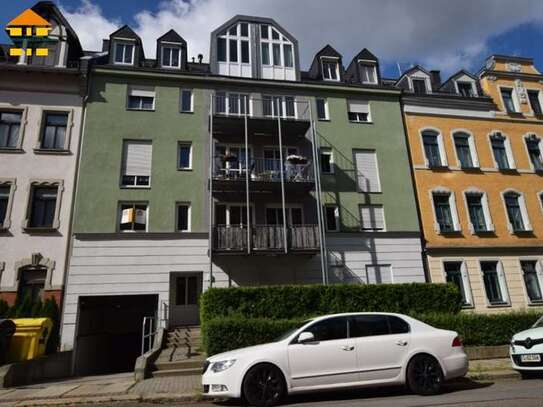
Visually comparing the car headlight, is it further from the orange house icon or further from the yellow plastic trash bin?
the orange house icon

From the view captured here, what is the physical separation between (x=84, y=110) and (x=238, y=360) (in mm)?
15483

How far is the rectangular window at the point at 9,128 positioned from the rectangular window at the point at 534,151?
1082 inches

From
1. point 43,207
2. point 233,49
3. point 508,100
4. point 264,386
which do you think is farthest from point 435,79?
point 43,207

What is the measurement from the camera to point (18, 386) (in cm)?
962

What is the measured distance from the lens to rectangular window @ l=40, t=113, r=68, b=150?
53.8 ft

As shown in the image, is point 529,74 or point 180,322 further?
point 529,74

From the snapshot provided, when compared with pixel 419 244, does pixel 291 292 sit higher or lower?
lower

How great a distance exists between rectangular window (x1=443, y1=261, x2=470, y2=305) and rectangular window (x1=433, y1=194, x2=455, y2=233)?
175 cm

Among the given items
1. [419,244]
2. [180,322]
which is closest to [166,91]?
[180,322]

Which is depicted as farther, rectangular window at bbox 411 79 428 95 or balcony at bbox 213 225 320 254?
rectangular window at bbox 411 79 428 95

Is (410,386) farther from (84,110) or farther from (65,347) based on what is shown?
(84,110)

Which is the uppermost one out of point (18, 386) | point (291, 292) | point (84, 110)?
point (84, 110)

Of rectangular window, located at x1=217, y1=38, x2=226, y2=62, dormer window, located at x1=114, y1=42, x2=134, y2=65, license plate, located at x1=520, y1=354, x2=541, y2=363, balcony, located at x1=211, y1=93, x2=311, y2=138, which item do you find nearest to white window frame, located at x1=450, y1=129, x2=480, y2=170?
balcony, located at x1=211, y1=93, x2=311, y2=138

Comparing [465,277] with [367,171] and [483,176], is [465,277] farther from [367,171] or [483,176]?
[367,171]
